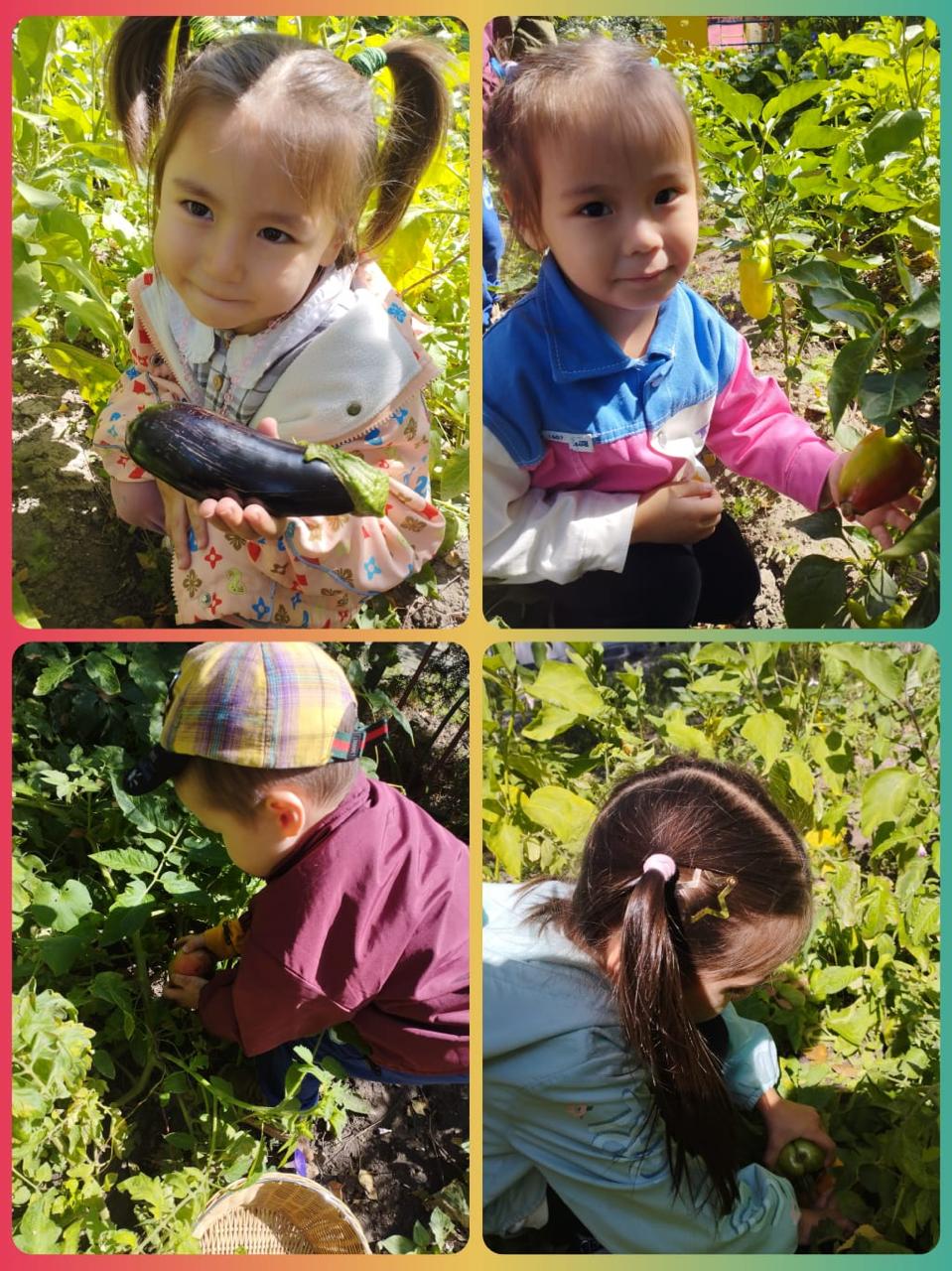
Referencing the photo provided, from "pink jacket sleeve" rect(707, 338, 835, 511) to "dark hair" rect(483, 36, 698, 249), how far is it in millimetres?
277

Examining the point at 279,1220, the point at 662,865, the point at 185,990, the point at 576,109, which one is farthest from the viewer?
the point at 185,990

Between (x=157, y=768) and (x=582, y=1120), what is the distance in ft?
2.12

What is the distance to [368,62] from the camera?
4.65 ft

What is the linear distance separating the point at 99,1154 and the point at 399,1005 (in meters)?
0.41

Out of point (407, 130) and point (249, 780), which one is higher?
point (407, 130)

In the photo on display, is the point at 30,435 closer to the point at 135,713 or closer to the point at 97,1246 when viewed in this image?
the point at 135,713

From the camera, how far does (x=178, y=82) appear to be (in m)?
1.39

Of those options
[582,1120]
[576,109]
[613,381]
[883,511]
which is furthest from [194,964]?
[576,109]

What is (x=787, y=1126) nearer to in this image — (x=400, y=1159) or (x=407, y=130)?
(x=400, y=1159)

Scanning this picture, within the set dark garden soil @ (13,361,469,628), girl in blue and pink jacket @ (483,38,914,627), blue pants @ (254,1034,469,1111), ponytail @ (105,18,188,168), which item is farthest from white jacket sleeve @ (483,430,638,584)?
blue pants @ (254,1034,469,1111)

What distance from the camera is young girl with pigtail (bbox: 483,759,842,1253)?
1414mm

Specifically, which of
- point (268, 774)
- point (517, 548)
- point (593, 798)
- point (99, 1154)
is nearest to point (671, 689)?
point (593, 798)

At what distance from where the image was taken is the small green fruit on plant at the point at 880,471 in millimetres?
1420

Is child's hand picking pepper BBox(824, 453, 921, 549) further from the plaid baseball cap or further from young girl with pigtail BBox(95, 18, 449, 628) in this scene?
the plaid baseball cap
